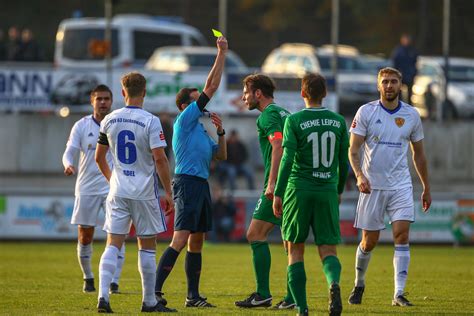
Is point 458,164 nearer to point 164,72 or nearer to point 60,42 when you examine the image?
point 164,72

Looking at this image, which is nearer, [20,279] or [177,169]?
[177,169]

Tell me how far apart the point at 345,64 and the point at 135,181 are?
20491 millimetres

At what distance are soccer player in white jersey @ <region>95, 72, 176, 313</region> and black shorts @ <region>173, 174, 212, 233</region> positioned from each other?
79 centimetres

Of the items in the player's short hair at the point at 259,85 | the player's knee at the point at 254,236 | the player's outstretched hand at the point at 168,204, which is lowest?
the player's knee at the point at 254,236

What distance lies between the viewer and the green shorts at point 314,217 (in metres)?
10.2

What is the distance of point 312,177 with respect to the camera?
1020 centimetres

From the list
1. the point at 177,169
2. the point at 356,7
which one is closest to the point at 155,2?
the point at 356,7

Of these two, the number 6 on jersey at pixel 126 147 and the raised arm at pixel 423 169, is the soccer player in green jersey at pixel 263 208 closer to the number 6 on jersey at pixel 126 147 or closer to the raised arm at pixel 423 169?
the number 6 on jersey at pixel 126 147

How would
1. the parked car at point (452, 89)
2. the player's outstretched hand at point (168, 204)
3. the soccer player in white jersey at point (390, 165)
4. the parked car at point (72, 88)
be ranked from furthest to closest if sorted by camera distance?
the parked car at point (452, 89)
the parked car at point (72, 88)
the soccer player in white jersey at point (390, 165)
the player's outstretched hand at point (168, 204)

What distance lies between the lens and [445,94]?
2762cm

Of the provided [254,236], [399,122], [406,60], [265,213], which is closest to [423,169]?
[399,122]

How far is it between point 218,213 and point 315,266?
643cm

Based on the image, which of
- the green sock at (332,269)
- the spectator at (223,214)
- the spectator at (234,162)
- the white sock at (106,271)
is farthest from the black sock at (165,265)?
the spectator at (234,162)

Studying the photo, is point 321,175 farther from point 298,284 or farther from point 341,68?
point 341,68
